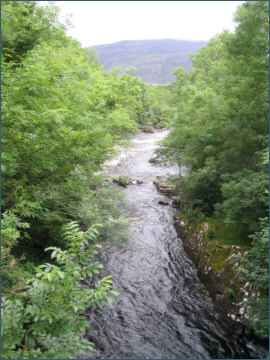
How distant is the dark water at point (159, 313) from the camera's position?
7273mm

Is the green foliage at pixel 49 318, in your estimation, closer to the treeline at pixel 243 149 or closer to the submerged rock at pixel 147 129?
the treeline at pixel 243 149

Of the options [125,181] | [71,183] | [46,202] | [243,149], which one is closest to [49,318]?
[46,202]

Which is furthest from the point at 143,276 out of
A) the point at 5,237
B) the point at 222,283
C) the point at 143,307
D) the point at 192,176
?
the point at 5,237

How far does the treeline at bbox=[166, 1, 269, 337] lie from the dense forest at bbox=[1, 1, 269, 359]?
0.04m

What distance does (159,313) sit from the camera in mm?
8719

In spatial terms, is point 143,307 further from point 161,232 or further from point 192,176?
point 192,176

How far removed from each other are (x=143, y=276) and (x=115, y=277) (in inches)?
43.6

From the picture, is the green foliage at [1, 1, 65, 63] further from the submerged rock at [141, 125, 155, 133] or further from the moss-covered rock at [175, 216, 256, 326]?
the submerged rock at [141, 125, 155, 133]

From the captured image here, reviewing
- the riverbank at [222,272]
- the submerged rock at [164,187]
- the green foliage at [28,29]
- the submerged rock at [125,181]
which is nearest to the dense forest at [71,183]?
the green foliage at [28,29]

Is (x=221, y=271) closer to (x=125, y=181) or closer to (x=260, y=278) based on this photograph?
(x=260, y=278)

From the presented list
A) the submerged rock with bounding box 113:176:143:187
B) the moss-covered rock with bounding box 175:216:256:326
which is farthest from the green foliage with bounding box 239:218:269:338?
the submerged rock with bounding box 113:176:143:187

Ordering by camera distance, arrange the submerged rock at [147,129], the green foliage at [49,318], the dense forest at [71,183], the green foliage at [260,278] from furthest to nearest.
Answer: the submerged rock at [147,129], the green foliage at [260,278], the dense forest at [71,183], the green foliage at [49,318]

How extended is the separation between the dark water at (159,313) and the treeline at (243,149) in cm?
133

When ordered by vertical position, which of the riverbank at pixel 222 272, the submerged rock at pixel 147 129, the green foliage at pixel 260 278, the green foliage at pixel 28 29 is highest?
the green foliage at pixel 28 29
